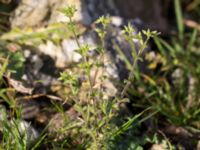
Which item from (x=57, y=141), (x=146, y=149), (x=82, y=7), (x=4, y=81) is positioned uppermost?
(x=82, y=7)

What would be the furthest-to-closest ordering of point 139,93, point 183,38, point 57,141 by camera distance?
point 183,38 → point 139,93 → point 57,141

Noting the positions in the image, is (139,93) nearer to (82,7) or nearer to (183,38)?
(82,7)

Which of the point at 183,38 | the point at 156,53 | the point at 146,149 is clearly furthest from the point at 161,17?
the point at 146,149

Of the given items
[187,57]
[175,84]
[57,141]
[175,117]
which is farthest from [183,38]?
[57,141]

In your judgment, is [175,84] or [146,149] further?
[175,84]

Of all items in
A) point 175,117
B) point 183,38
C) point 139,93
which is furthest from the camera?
point 183,38

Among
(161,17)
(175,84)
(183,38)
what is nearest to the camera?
(175,84)

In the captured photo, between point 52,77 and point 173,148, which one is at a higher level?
point 52,77

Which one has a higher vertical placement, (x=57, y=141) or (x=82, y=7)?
(x=82, y=7)

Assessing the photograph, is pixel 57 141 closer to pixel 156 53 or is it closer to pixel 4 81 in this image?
pixel 4 81
